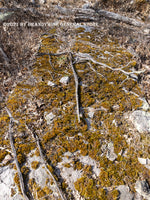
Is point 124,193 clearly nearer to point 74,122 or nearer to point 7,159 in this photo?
point 74,122

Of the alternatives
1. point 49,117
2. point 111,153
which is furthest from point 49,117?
point 111,153

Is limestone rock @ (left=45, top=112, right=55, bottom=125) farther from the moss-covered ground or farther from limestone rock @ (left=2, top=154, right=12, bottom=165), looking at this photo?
limestone rock @ (left=2, top=154, right=12, bottom=165)

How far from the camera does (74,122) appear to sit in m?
3.49

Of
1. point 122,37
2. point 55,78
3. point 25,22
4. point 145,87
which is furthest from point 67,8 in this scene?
point 145,87

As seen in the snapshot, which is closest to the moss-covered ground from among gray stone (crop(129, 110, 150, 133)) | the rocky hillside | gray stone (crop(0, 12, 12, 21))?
the rocky hillside

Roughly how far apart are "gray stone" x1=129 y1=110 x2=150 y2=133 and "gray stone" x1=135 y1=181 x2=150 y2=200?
1167 millimetres

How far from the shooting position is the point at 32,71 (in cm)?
483

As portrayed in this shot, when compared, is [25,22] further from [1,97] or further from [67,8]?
[1,97]

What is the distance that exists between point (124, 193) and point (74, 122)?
1804 mm

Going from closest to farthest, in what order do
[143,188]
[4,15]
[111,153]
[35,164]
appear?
1. [143,188]
2. [35,164]
3. [111,153]
4. [4,15]

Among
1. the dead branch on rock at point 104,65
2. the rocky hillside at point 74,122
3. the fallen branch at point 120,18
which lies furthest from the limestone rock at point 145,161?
the fallen branch at point 120,18

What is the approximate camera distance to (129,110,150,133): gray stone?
335cm

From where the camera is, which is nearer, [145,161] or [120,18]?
[145,161]

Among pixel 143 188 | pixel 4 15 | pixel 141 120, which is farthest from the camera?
pixel 4 15
